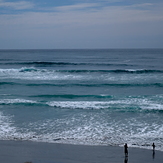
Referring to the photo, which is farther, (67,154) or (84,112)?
(84,112)

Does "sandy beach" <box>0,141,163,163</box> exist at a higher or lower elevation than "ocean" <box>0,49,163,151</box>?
lower

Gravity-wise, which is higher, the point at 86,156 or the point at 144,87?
the point at 144,87

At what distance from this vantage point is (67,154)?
11.1 metres

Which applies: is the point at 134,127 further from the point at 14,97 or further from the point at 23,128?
the point at 14,97

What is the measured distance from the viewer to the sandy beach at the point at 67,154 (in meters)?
10.4

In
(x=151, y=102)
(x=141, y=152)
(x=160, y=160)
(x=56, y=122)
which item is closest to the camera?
(x=160, y=160)

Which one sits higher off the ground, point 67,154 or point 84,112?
point 84,112

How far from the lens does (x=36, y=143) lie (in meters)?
12.3

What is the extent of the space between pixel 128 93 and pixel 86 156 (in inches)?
509

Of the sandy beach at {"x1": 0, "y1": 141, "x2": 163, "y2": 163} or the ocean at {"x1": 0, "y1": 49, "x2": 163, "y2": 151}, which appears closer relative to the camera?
the sandy beach at {"x1": 0, "y1": 141, "x2": 163, "y2": 163}

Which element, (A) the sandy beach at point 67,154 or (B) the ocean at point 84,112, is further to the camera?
(B) the ocean at point 84,112

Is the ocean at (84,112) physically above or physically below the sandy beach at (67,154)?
above

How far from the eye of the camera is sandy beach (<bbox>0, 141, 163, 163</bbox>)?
411 inches


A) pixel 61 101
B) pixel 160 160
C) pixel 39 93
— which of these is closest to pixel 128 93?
pixel 61 101
